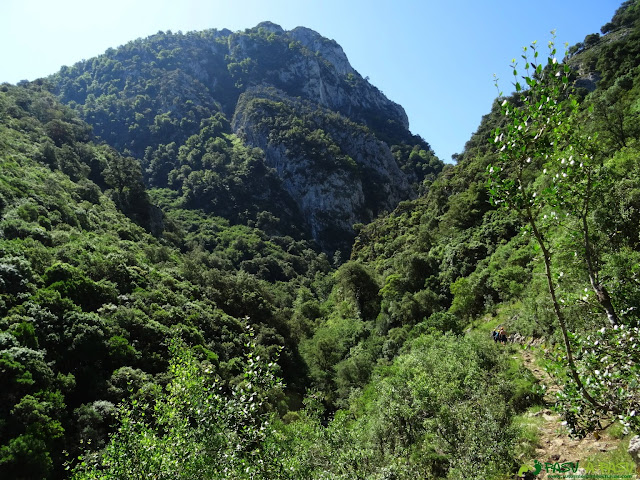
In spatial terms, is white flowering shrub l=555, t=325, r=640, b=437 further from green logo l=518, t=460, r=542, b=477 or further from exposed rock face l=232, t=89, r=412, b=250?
exposed rock face l=232, t=89, r=412, b=250

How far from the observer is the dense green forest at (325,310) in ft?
18.3

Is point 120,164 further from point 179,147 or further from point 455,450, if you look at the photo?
point 455,450

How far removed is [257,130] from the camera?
144250 mm

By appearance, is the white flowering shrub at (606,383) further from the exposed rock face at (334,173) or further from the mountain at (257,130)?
the exposed rock face at (334,173)

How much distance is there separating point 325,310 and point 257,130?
334 feet

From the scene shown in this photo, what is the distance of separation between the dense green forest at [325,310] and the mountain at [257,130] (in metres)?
10.1

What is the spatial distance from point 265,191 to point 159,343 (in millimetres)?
101779

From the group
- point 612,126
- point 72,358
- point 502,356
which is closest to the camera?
point 502,356

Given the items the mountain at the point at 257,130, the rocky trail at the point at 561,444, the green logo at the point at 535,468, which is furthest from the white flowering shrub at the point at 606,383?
the mountain at the point at 257,130

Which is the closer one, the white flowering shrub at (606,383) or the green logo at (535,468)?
the white flowering shrub at (606,383)

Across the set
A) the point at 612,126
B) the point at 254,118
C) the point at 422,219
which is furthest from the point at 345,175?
the point at 612,126

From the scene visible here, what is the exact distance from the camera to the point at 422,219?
228 ft

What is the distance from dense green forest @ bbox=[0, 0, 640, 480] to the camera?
559cm

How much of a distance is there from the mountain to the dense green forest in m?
10.1
